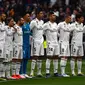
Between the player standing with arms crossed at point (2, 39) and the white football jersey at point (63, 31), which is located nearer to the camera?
the player standing with arms crossed at point (2, 39)

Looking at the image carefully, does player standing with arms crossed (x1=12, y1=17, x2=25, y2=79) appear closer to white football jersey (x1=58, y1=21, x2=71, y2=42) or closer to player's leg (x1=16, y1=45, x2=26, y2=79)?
player's leg (x1=16, y1=45, x2=26, y2=79)

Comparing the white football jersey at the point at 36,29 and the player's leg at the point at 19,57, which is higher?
the white football jersey at the point at 36,29

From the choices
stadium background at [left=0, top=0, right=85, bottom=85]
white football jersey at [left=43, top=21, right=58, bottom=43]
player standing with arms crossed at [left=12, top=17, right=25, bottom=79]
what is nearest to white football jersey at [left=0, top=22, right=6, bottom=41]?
player standing with arms crossed at [left=12, top=17, right=25, bottom=79]

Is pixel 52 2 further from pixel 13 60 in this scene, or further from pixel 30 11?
pixel 13 60

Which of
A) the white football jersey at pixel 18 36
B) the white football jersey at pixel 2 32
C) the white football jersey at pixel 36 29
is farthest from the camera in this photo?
the white football jersey at pixel 36 29

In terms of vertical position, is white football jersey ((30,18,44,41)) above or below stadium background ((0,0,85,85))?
below

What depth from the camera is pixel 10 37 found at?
27.4 m

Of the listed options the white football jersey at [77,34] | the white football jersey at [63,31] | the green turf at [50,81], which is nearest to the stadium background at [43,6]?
the white football jersey at [77,34]

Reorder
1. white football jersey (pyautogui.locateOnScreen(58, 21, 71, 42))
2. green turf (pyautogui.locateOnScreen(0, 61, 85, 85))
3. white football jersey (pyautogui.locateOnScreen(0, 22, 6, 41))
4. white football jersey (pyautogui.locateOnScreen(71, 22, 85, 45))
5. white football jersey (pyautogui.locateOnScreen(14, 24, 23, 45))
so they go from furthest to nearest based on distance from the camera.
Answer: white football jersey (pyautogui.locateOnScreen(71, 22, 85, 45)) < white football jersey (pyautogui.locateOnScreen(58, 21, 71, 42)) < white football jersey (pyautogui.locateOnScreen(14, 24, 23, 45)) < white football jersey (pyautogui.locateOnScreen(0, 22, 6, 41)) < green turf (pyautogui.locateOnScreen(0, 61, 85, 85))

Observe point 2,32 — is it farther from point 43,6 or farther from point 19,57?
point 43,6

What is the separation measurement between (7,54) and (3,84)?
2.23 m

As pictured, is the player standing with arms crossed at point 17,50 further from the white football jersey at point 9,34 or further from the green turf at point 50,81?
the green turf at point 50,81

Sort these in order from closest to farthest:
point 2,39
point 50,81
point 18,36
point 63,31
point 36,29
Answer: point 50,81
point 2,39
point 18,36
point 36,29
point 63,31

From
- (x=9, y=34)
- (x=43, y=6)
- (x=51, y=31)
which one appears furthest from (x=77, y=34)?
(x=43, y=6)
